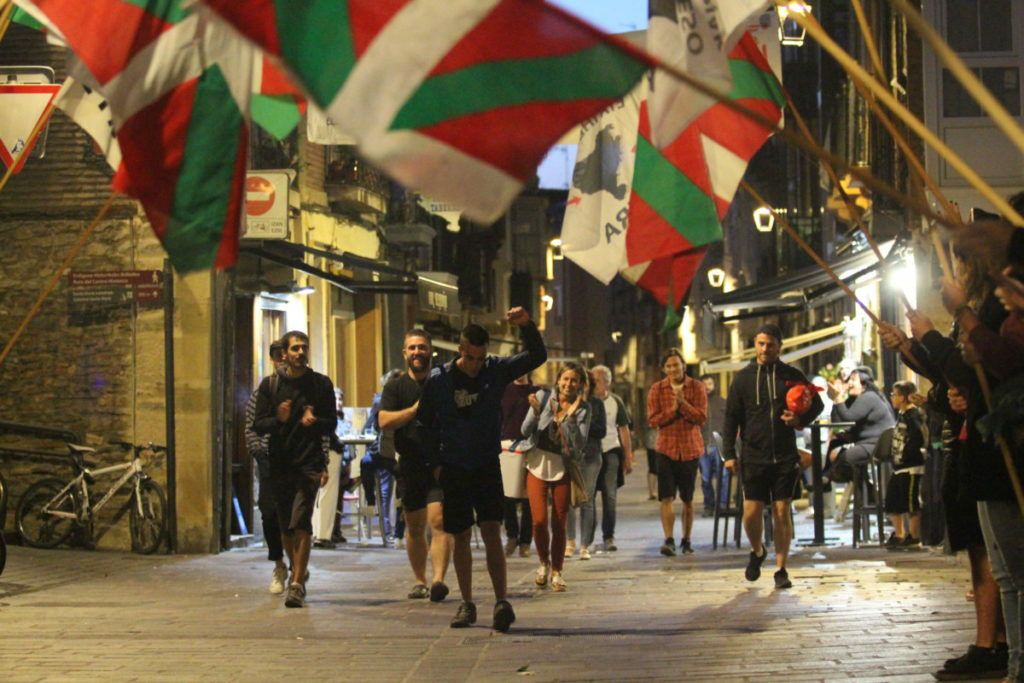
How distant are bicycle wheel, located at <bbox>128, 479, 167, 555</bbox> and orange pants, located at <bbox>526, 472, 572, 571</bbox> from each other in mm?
5009

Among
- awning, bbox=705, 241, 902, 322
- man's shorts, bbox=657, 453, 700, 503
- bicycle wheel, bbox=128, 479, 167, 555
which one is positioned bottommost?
bicycle wheel, bbox=128, 479, 167, 555

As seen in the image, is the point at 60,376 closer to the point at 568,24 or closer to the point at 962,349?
the point at 962,349

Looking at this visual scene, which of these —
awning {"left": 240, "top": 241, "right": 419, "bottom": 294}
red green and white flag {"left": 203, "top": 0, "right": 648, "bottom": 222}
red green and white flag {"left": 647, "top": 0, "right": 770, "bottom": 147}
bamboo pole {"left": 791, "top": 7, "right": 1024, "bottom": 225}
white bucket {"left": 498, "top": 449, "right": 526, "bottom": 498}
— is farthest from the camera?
awning {"left": 240, "top": 241, "right": 419, "bottom": 294}

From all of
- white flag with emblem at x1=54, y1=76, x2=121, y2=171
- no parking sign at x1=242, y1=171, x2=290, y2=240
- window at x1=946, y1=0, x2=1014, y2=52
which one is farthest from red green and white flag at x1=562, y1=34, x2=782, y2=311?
window at x1=946, y1=0, x2=1014, y2=52

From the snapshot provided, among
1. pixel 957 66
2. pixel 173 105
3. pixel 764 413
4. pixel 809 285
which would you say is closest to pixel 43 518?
pixel 764 413

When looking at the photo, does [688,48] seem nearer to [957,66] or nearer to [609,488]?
[957,66]

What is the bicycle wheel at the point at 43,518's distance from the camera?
18125 mm

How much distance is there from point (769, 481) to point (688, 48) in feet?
25.5

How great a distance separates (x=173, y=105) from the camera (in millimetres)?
7102

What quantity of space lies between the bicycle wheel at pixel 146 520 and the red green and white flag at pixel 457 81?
13.0 metres

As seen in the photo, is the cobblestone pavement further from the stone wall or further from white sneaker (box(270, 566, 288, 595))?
the stone wall

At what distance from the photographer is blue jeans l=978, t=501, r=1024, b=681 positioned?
782 cm

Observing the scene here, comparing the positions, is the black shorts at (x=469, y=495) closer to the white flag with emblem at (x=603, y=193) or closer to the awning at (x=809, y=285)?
the white flag with emblem at (x=603, y=193)

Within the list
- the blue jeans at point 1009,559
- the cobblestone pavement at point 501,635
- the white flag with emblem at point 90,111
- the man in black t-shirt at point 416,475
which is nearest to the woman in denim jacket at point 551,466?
the cobblestone pavement at point 501,635
